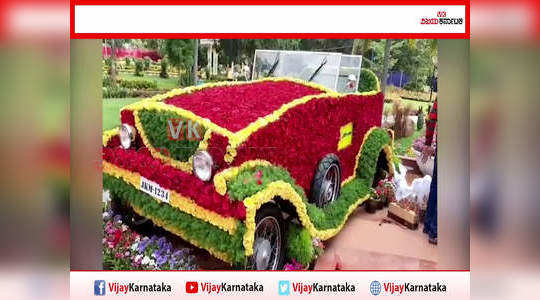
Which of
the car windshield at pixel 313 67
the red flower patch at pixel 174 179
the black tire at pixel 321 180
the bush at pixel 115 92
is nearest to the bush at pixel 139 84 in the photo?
the bush at pixel 115 92

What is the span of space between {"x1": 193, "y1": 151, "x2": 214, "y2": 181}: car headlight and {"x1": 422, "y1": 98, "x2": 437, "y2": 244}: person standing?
1.40 meters

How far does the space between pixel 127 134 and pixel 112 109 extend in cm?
19

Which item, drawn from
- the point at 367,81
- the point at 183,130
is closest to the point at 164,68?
the point at 183,130

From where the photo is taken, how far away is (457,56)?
2781mm

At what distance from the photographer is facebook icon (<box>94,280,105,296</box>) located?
281 cm

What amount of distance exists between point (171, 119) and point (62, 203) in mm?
844

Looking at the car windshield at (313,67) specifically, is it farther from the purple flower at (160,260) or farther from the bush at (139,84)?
the purple flower at (160,260)

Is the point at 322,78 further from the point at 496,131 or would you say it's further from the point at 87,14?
the point at 87,14

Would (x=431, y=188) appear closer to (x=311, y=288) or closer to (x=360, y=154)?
(x=360, y=154)

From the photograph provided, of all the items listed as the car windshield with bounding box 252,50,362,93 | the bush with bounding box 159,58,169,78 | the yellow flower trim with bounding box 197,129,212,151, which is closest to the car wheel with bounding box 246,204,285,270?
the yellow flower trim with bounding box 197,129,212,151

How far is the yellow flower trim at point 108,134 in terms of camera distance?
2777 millimetres

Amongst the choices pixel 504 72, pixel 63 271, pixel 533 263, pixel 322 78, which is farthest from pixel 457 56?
pixel 63 271

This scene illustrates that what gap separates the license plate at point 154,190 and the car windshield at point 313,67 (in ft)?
3.00

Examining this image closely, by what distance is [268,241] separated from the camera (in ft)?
8.78
